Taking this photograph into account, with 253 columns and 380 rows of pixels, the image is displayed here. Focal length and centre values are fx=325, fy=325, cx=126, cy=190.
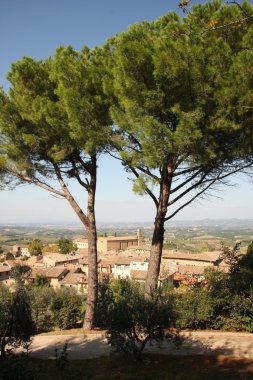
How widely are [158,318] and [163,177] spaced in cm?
359

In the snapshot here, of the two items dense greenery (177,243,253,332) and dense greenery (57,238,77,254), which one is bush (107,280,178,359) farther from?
dense greenery (57,238,77,254)

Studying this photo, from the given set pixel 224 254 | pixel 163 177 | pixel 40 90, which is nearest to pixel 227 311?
pixel 224 254

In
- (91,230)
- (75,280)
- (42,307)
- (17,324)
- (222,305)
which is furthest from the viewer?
(75,280)

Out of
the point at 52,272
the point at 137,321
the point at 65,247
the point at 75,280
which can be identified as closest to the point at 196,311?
the point at 137,321

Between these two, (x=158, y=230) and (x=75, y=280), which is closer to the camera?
(x=158, y=230)

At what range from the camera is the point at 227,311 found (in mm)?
9109

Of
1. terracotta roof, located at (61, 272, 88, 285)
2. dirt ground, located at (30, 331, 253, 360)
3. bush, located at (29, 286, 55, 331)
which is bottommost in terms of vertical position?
terracotta roof, located at (61, 272, 88, 285)

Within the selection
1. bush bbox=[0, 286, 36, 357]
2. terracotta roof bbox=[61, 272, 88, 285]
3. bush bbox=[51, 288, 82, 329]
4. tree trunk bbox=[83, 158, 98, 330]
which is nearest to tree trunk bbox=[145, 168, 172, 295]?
tree trunk bbox=[83, 158, 98, 330]

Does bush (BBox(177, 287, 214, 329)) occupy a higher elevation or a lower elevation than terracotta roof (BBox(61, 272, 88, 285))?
higher

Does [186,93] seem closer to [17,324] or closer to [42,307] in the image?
[17,324]

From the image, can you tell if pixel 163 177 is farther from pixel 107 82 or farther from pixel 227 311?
pixel 227 311

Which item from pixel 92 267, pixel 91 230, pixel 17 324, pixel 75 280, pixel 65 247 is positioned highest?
pixel 91 230

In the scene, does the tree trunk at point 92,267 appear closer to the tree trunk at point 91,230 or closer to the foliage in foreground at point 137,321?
the tree trunk at point 91,230

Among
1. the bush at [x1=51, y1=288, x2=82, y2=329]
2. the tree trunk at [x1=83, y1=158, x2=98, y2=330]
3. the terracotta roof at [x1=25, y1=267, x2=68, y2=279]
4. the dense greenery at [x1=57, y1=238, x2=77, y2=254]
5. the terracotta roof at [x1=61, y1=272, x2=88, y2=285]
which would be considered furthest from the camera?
the dense greenery at [x1=57, y1=238, x2=77, y2=254]
